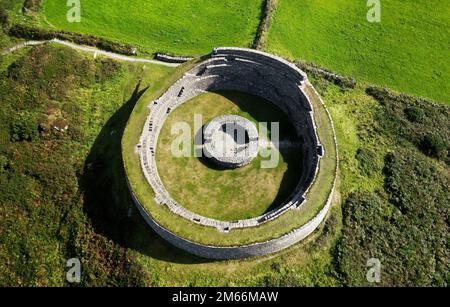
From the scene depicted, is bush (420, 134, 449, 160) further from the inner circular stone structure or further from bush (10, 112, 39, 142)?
bush (10, 112, 39, 142)

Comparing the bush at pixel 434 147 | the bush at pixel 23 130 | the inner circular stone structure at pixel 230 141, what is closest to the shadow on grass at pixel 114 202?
the bush at pixel 23 130

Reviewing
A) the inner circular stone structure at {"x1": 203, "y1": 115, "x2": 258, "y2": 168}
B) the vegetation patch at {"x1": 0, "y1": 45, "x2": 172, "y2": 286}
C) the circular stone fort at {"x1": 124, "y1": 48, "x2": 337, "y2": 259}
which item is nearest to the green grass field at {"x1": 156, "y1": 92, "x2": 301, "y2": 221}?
the circular stone fort at {"x1": 124, "y1": 48, "x2": 337, "y2": 259}

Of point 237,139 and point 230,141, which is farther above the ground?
point 237,139

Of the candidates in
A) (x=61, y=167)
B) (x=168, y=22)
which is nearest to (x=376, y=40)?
(x=168, y=22)

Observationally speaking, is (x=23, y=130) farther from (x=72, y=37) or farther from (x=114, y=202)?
(x=72, y=37)

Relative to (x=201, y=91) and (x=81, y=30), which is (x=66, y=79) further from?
(x=201, y=91)
